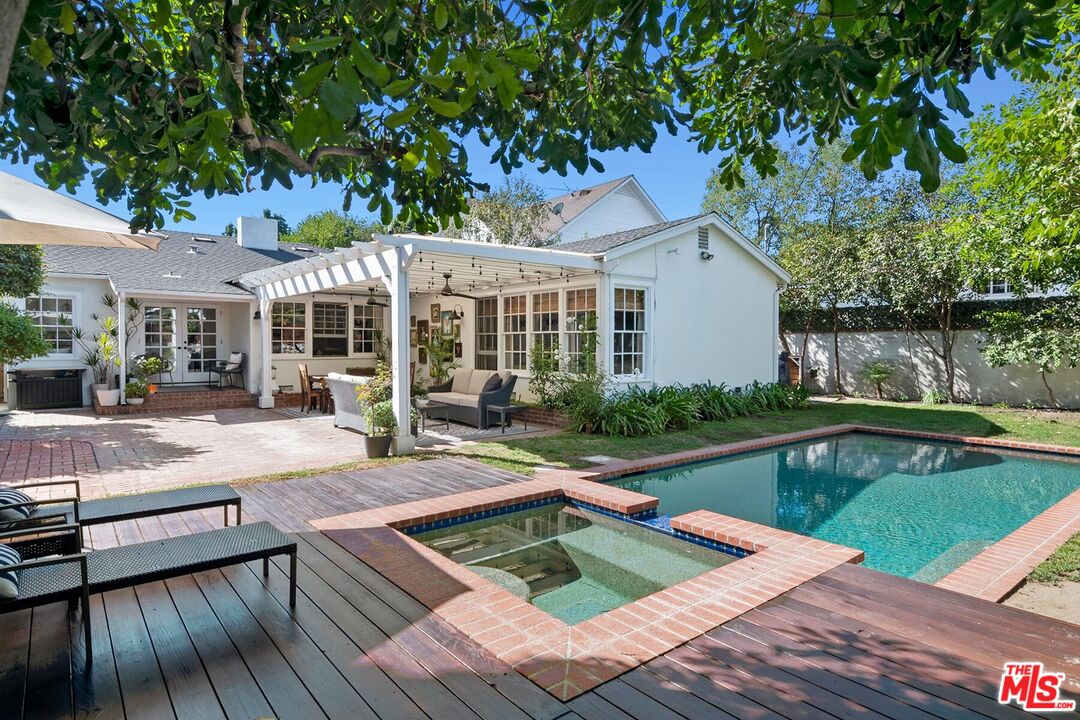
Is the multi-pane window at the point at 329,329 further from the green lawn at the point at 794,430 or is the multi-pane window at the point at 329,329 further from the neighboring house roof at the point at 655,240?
the green lawn at the point at 794,430

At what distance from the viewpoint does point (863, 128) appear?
6.29 ft

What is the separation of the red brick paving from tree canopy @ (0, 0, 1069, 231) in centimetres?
498

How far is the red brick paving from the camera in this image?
6857 millimetres

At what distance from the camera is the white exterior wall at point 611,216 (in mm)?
24656

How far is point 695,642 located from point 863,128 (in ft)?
8.17

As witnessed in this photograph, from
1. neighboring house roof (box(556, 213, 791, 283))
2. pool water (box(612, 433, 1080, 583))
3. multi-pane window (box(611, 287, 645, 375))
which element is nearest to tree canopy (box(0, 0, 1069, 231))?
pool water (box(612, 433, 1080, 583))

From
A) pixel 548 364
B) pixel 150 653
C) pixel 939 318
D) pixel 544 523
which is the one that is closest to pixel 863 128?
pixel 150 653

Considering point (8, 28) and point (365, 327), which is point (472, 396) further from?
point (8, 28)

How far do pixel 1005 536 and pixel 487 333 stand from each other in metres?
11.6

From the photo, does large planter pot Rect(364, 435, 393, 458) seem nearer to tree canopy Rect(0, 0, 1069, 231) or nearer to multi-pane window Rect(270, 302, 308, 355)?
tree canopy Rect(0, 0, 1069, 231)

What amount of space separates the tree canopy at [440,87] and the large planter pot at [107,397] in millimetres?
11004

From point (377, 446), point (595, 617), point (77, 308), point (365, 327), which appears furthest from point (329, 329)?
point (595, 617)

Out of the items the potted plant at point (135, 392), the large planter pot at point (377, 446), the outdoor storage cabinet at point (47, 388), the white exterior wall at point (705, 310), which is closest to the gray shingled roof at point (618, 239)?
the white exterior wall at point (705, 310)

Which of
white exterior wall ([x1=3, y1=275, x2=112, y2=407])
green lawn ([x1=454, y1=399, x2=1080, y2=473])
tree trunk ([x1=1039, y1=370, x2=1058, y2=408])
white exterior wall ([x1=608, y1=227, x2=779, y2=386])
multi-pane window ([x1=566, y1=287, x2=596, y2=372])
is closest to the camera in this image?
green lawn ([x1=454, y1=399, x2=1080, y2=473])
